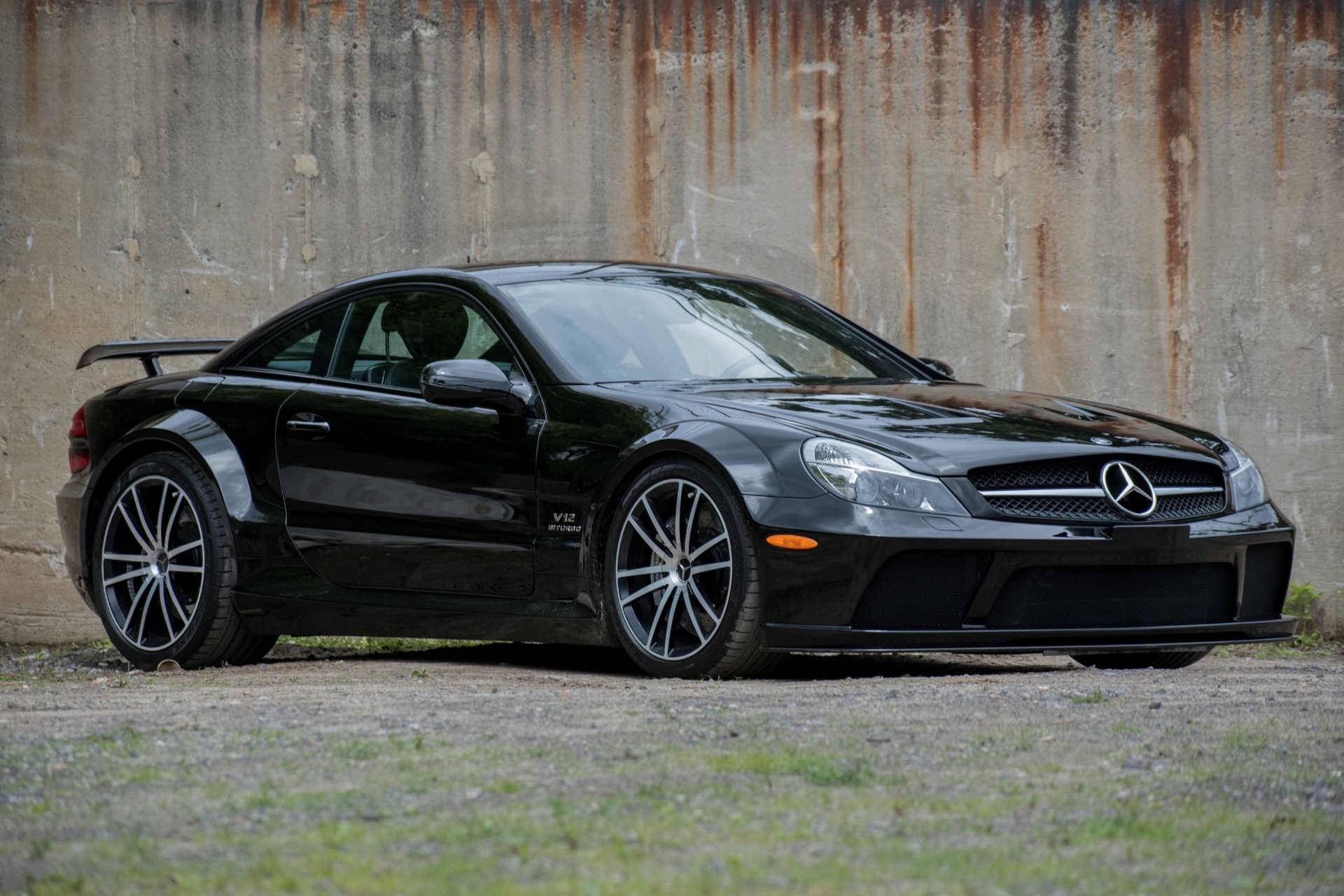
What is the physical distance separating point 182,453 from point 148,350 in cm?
75

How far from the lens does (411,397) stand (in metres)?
5.93

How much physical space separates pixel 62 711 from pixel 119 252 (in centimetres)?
481

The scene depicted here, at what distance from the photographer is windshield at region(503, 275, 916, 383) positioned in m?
5.81

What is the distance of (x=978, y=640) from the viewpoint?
494cm

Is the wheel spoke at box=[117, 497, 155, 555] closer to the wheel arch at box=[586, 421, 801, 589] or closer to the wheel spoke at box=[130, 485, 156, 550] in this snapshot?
the wheel spoke at box=[130, 485, 156, 550]

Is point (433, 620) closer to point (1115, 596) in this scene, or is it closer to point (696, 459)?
point (696, 459)

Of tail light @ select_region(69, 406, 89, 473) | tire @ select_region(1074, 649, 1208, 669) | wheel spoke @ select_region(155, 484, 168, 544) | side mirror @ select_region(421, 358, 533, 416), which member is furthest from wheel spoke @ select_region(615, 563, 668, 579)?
tail light @ select_region(69, 406, 89, 473)

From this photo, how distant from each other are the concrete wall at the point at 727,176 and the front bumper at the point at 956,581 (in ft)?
11.7

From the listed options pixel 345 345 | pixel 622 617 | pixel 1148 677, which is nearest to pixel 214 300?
pixel 345 345

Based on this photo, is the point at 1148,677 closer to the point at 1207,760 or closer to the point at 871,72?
the point at 1207,760

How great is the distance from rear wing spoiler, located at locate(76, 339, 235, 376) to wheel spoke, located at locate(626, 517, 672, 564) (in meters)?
2.41

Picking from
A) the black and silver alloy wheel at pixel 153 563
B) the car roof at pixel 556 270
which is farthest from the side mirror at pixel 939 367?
the black and silver alloy wheel at pixel 153 563

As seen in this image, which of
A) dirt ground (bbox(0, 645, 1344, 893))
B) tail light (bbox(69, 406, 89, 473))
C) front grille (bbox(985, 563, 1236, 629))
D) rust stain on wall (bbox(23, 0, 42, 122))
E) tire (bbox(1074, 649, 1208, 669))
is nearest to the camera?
dirt ground (bbox(0, 645, 1344, 893))

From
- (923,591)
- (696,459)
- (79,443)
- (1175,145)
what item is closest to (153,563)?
(79,443)
